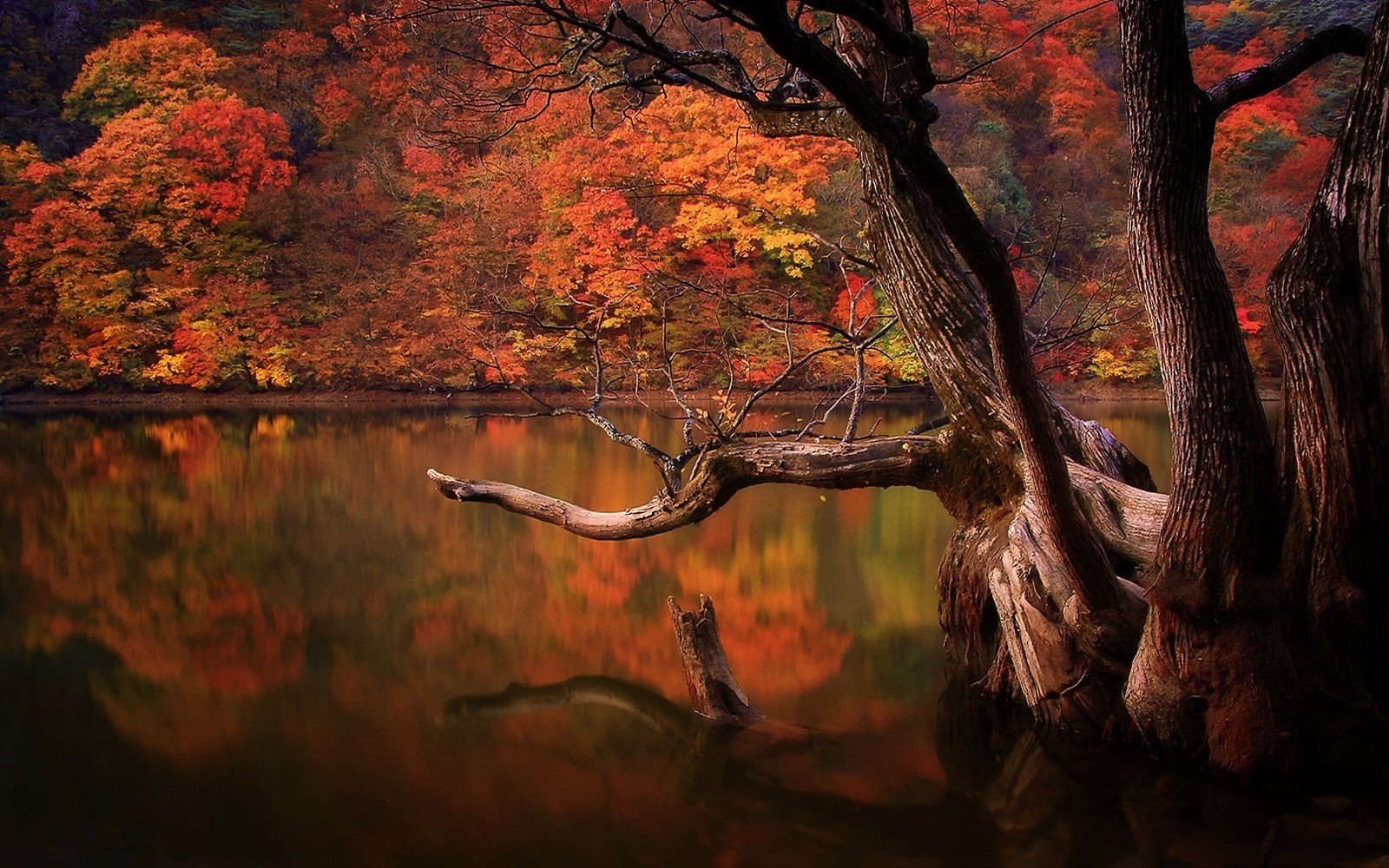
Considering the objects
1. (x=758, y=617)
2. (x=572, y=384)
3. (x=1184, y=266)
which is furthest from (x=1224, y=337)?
(x=572, y=384)

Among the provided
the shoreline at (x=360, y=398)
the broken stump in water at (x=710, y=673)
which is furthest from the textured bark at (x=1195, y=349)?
the shoreline at (x=360, y=398)

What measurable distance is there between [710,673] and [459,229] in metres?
20.4

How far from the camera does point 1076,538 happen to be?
4262 mm

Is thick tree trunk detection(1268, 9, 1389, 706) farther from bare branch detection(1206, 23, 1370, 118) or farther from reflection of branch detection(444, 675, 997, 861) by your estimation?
reflection of branch detection(444, 675, 997, 861)

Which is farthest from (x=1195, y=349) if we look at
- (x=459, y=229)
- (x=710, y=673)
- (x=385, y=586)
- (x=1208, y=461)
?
(x=459, y=229)

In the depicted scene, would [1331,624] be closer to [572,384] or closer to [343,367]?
[572,384]

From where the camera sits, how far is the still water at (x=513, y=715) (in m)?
3.94

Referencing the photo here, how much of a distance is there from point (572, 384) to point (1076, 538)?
18.6 meters

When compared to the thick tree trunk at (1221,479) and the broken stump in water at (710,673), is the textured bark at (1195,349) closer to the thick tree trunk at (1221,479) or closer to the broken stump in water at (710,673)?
the thick tree trunk at (1221,479)

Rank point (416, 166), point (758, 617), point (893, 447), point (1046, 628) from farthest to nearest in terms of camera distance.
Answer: point (416, 166)
point (758, 617)
point (893, 447)
point (1046, 628)

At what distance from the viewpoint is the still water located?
3941 millimetres

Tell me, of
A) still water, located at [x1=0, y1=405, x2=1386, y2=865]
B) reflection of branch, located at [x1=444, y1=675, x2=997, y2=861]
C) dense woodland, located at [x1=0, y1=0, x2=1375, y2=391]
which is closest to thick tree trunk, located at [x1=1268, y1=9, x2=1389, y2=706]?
still water, located at [x1=0, y1=405, x2=1386, y2=865]

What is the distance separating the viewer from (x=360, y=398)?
931 inches

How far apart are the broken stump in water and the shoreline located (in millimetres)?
16386
